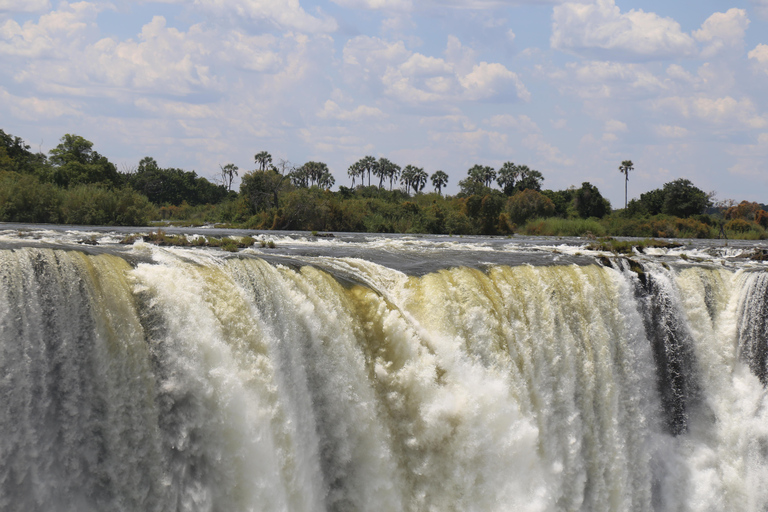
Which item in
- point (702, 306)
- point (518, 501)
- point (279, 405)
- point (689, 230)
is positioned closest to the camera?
point (279, 405)

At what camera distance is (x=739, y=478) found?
11.9m

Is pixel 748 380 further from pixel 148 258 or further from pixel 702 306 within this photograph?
pixel 148 258

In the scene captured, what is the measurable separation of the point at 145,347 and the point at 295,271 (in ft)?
8.91

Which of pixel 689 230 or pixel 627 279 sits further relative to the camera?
pixel 689 230

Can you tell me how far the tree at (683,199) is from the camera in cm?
5272

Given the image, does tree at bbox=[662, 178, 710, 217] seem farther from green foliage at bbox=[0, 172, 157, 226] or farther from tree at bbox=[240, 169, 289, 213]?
green foliage at bbox=[0, 172, 157, 226]

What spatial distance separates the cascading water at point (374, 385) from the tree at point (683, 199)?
4338 cm

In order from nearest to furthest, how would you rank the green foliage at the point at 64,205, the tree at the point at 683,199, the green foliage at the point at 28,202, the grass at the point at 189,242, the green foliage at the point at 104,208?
the grass at the point at 189,242
the green foliage at the point at 28,202
the green foliage at the point at 64,205
the green foliage at the point at 104,208
the tree at the point at 683,199

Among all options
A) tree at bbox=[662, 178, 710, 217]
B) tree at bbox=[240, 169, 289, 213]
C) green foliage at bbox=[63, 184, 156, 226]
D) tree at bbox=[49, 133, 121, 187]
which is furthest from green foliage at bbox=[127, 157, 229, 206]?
tree at bbox=[662, 178, 710, 217]

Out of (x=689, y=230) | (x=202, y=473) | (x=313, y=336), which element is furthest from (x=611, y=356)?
(x=689, y=230)

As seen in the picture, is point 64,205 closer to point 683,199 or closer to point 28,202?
point 28,202

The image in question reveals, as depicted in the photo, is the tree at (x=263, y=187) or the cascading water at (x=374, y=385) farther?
the tree at (x=263, y=187)

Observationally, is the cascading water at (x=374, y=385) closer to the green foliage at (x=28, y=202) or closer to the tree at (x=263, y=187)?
the green foliage at (x=28, y=202)

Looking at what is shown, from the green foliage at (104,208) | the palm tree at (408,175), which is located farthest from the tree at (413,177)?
the green foliage at (104,208)
